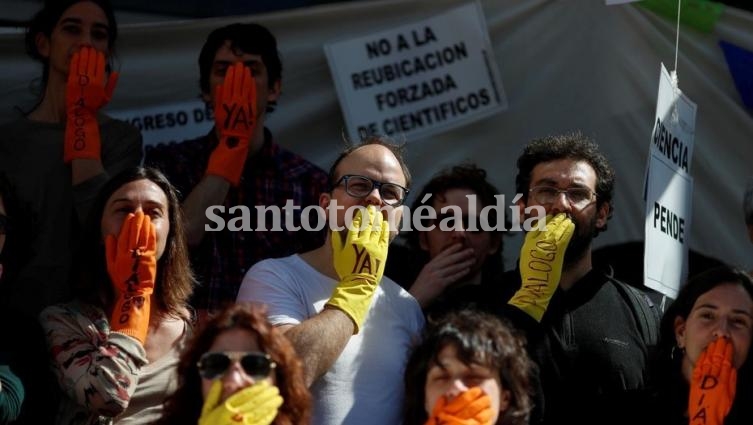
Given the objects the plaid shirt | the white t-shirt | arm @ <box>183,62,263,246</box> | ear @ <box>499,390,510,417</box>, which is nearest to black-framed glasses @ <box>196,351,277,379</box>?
the white t-shirt

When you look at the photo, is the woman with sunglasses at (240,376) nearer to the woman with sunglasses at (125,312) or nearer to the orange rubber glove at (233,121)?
the woman with sunglasses at (125,312)

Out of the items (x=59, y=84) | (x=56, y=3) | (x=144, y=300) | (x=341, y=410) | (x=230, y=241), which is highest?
(x=56, y=3)

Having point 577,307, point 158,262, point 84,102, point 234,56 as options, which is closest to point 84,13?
point 84,102

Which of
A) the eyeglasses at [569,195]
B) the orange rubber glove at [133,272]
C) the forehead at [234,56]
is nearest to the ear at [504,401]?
the eyeglasses at [569,195]

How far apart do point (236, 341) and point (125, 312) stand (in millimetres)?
571

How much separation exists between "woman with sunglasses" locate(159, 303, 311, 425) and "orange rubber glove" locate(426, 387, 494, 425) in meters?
0.35

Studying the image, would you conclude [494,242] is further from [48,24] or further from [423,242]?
[48,24]

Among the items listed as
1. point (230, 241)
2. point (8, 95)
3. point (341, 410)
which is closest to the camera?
point (341, 410)

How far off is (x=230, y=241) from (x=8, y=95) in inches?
54.1

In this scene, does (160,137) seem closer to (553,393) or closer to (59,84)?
(59,84)

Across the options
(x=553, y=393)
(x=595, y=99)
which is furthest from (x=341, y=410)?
(x=595, y=99)

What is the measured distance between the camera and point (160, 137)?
18.9 ft

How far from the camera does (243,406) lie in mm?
3451

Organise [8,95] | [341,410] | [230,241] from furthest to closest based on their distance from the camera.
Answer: [8,95]
[230,241]
[341,410]
